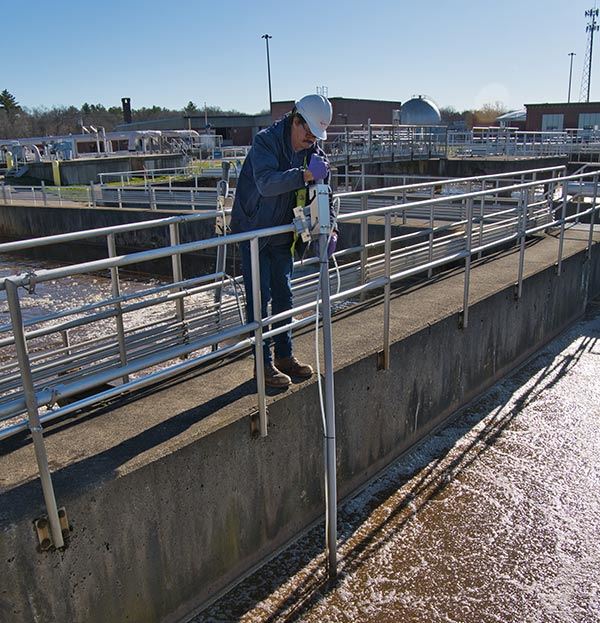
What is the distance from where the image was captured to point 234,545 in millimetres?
3422

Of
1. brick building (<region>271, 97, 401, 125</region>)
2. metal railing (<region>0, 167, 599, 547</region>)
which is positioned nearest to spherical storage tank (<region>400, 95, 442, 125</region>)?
brick building (<region>271, 97, 401, 125</region>)

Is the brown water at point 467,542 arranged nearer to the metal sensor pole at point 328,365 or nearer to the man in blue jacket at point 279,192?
the metal sensor pole at point 328,365

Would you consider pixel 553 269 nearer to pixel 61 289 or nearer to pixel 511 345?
pixel 511 345

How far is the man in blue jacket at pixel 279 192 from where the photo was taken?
10.8 ft

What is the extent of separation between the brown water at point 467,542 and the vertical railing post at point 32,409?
3.63 feet

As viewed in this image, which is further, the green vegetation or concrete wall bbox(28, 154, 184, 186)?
the green vegetation

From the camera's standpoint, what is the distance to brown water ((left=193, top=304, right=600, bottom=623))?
10.7 feet

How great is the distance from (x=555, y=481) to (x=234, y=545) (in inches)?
92.0

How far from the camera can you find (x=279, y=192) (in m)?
3.32

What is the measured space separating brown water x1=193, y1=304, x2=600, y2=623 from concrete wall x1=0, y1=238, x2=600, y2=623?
0.64ft

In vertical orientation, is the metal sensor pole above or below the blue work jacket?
below

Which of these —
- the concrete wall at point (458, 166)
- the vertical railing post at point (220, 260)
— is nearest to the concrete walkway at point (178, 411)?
the vertical railing post at point (220, 260)

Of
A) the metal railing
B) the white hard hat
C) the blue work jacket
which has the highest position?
the white hard hat

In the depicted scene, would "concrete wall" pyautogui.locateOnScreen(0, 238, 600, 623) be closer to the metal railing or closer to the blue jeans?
the metal railing
